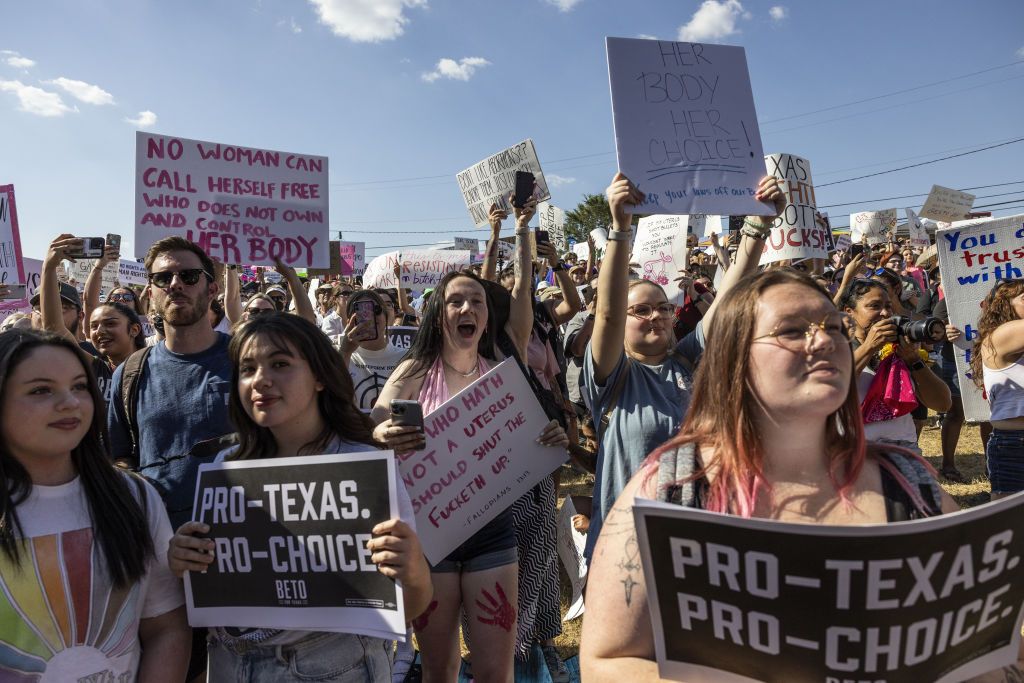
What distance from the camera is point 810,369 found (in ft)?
4.91

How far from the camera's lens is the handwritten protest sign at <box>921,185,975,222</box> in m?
12.9

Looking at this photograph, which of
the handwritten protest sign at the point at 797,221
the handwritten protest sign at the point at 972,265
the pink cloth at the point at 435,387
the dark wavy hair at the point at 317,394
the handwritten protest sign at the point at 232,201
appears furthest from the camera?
the handwritten protest sign at the point at 797,221

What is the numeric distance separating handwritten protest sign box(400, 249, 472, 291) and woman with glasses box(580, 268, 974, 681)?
9881 mm

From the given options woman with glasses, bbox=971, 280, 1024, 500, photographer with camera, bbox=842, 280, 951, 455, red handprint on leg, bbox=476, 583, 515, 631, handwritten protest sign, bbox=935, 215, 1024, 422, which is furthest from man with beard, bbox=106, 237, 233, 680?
handwritten protest sign, bbox=935, 215, 1024, 422

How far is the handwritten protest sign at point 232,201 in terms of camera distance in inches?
172

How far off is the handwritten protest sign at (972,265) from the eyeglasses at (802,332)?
14.2 ft

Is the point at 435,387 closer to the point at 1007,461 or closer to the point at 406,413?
the point at 406,413

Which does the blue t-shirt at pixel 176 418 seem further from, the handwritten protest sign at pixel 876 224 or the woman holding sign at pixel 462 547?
the handwritten protest sign at pixel 876 224

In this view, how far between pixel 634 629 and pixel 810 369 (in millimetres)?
659

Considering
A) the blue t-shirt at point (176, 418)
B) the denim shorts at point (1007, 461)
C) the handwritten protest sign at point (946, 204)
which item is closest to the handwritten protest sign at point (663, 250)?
the denim shorts at point (1007, 461)

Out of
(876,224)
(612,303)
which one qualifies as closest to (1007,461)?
(612,303)

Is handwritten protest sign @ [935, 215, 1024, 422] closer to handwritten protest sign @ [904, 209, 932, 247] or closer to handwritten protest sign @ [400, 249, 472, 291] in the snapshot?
handwritten protest sign @ [400, 249, 472, 291]

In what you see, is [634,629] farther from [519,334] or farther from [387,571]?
[519,334]

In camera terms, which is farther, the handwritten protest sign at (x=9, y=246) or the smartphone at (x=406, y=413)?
the handwritten protest sign at (x=9, y=246)
